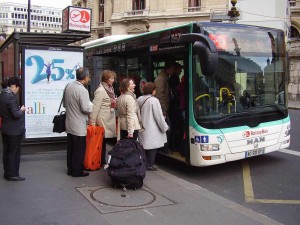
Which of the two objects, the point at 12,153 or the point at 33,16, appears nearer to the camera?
the point at 12,153

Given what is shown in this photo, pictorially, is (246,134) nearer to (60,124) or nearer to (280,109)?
(280,109)

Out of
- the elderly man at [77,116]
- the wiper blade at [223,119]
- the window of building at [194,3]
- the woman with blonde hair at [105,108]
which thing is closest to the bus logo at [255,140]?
the wiper blade at [223,119]

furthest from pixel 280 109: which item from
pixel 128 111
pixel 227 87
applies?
pixel 128 111

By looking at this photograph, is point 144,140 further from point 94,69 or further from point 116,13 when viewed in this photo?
point 116,13

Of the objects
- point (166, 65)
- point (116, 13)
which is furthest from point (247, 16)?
point (116, 13)

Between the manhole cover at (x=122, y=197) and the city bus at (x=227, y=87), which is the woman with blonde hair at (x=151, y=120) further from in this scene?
the manhole cover at (x=122, y=197)

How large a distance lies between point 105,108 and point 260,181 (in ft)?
10.2

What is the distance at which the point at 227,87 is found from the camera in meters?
7.07

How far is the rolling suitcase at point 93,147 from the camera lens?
22.7 feet

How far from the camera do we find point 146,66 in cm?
881

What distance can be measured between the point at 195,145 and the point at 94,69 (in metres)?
6.49

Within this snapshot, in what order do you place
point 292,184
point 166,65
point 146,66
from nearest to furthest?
point 292,184 < point 166,65 < point 146,66

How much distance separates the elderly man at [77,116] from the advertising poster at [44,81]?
190 centimetres

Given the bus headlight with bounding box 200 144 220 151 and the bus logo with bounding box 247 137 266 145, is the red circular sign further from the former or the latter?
the bus headlight with bounding box 200 144 220 151
